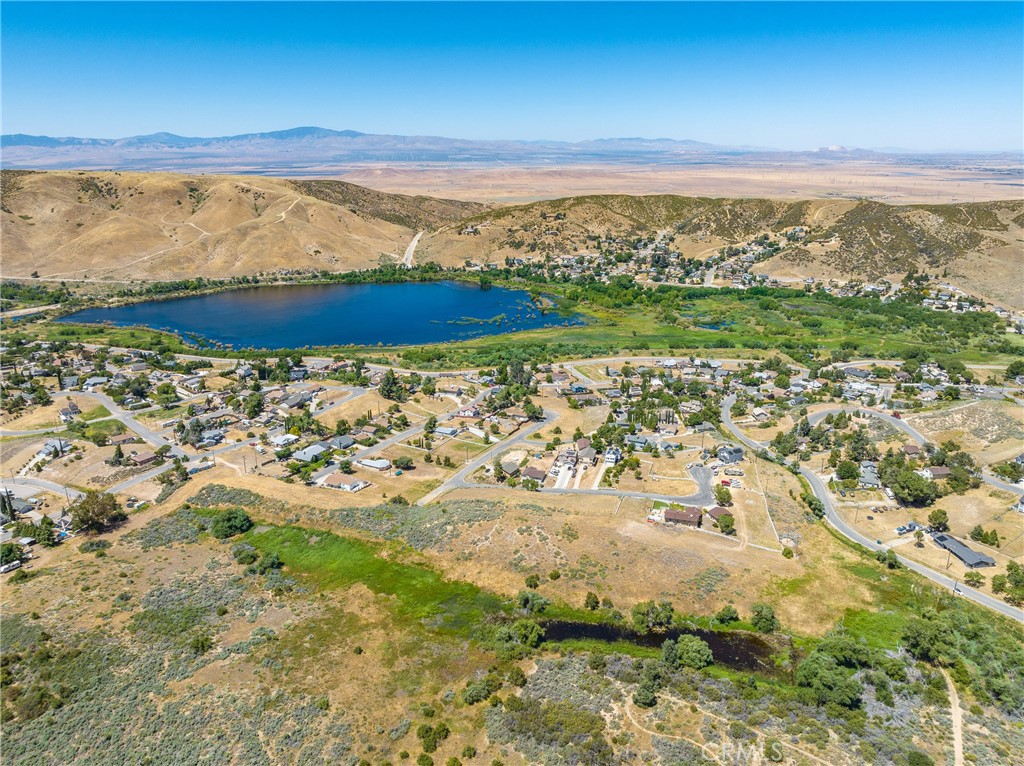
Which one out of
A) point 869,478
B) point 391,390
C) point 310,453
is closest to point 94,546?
point 310,453

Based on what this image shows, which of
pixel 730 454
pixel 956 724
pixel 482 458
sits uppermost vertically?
pixel 730 454

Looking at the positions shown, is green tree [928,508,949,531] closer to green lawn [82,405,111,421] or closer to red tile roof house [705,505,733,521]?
red tile roof house [705,505,733,521]

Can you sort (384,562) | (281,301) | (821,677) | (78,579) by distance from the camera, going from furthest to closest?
1. (281,301)
2. (384,562)
3. (78,579)
4. (821,677)

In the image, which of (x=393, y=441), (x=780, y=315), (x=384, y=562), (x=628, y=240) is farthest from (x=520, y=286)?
(x=384, y=562)

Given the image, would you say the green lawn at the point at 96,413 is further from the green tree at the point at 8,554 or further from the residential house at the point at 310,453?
the green tree at the point at 8,554

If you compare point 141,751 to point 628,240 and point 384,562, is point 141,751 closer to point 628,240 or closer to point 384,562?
point 384,562

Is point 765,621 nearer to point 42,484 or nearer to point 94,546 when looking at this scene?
point 94,546
